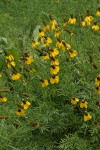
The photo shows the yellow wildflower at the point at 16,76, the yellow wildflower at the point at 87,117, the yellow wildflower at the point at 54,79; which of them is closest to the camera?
the yellow wildflower at the point at 87,117

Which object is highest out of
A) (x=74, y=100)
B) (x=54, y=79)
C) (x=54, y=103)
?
(x=54, y=79)

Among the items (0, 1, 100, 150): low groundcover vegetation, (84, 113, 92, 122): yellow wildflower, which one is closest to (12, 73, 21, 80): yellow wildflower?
(0, 1, 100, 150): low groundcover vegetation

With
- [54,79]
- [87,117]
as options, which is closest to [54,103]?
[54,79]

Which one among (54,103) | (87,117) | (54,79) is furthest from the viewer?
(54,103)

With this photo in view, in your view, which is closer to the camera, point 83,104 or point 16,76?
point 83,104

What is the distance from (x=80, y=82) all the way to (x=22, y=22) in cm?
243

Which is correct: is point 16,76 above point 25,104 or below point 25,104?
above

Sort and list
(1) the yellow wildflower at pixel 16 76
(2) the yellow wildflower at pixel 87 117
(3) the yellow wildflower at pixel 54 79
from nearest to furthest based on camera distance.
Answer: (2) the yellow wildflower at pixel 87 117
(3) the yellow wildflower at pixel 54 79
(1) the yellow wildflower at pixel 16 76

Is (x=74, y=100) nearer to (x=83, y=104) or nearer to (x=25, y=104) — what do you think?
(x=83, y=104)

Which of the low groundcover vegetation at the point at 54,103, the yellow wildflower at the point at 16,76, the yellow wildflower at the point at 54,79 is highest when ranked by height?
the yellow wildflower at the point at 54,79

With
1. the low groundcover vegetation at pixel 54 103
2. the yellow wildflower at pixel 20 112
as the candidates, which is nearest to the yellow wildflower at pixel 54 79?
the low groundcover vegetation at pixel 54 103

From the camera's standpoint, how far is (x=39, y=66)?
358 cm

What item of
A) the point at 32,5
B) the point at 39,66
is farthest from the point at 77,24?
the point at 39,66

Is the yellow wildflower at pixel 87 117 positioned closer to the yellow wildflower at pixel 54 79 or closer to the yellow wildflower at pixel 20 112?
the yellow wildflower at pixel 54 79
